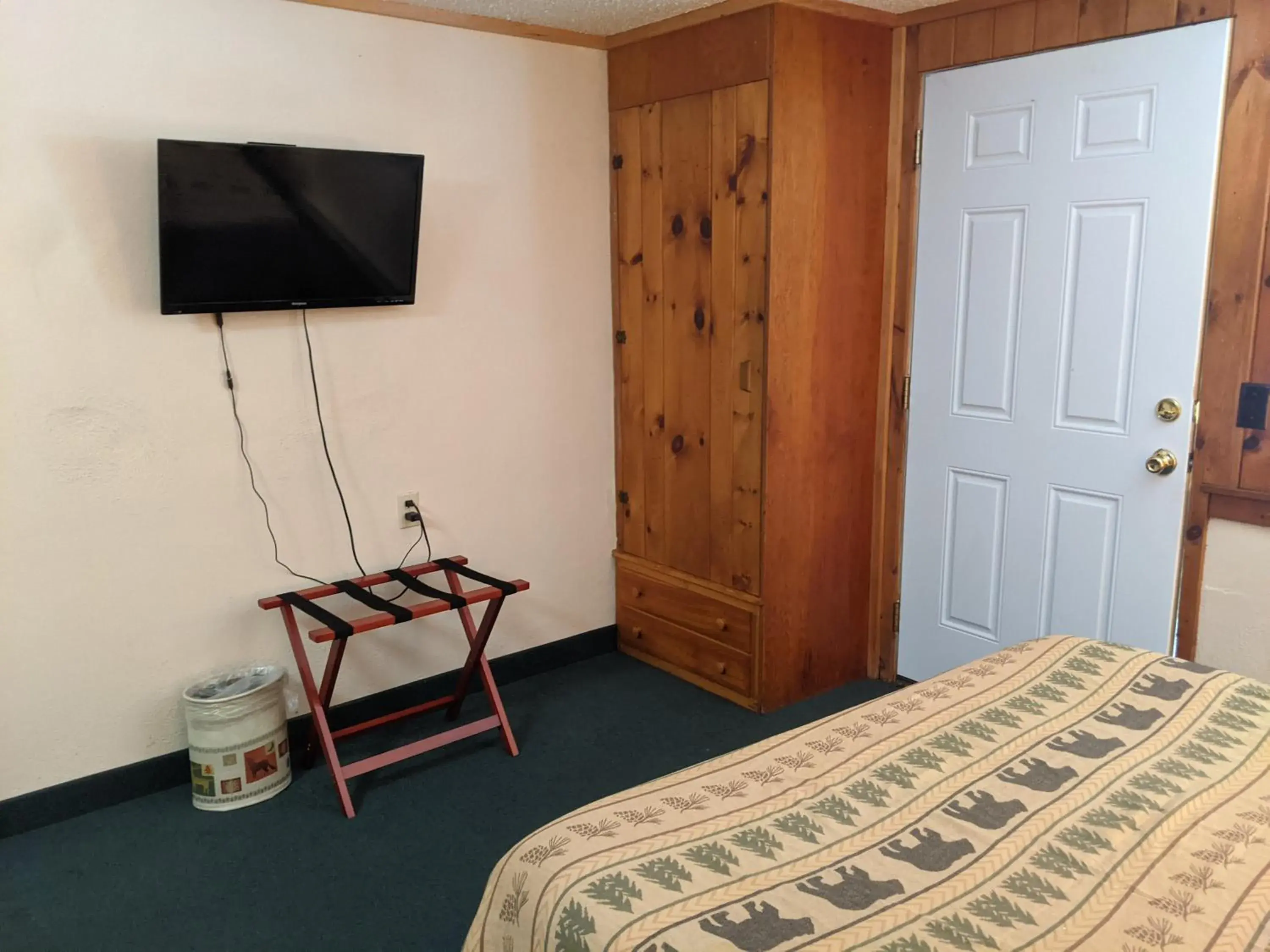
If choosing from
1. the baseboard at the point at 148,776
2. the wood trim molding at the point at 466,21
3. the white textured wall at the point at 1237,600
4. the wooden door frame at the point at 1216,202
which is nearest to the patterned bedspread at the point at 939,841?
the white textured wall at the point at 1237,600

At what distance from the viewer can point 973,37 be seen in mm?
2934

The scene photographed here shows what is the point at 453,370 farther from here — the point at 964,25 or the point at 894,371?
the point at 964,25

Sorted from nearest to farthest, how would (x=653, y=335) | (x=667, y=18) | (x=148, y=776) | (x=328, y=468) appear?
(x=148, y=776) → (x=328, y=468) → (x=667, y=18) → (x=653, y=335)

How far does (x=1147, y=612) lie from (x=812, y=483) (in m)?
1.06

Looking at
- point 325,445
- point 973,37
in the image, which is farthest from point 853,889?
point 973,37

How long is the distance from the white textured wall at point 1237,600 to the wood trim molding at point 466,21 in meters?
2.04

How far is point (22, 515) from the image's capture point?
2.52 meters

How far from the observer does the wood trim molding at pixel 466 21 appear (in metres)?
2.86

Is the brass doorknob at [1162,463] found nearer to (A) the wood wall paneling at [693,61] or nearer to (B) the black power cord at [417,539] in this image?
(A) the wood wall paneling at [693,61]

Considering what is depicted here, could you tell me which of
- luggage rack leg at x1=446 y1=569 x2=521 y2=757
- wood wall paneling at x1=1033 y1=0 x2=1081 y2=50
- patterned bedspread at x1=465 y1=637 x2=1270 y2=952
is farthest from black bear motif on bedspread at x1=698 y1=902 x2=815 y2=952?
wood wall paneling at x1=1033 y1=0 x2=1081 y2=50

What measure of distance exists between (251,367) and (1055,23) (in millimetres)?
2525

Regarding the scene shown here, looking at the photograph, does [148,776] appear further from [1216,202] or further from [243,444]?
[1216,202]

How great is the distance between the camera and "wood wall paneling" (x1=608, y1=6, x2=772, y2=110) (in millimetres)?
2912

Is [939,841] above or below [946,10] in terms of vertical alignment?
below
